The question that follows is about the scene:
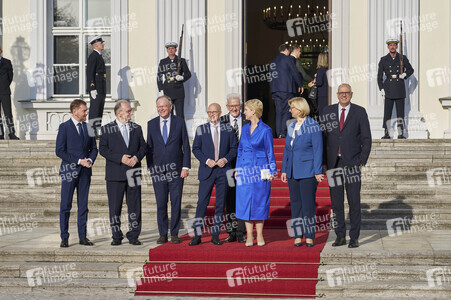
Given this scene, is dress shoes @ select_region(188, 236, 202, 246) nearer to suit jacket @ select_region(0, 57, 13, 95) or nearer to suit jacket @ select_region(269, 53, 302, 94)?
suit jacket @ select_region(269, 53, 302, 94)

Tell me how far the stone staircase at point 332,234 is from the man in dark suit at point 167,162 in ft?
1.32

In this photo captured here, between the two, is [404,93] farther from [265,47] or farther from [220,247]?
[265,47]

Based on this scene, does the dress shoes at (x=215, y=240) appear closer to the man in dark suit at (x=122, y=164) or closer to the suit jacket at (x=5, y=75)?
the man in dark suit at (x=122, y=164)

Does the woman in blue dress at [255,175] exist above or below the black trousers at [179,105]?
below

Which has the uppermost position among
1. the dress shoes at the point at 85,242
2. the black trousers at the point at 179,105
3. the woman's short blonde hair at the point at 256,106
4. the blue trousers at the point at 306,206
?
the black trousers at the point at 179,105

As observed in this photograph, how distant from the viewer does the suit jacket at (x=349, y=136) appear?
8.90 m

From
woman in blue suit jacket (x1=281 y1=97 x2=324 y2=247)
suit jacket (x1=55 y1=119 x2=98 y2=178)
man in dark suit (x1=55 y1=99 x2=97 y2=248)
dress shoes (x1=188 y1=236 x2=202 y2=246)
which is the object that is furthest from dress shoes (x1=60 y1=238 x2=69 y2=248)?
woman in blue suit jacket (x1=281 y1=97 x2=324 y2=247)

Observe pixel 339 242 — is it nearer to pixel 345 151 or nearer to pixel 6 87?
pixel 345 151

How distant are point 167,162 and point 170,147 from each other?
7.5 inches

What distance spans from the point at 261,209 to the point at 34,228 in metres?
3.84

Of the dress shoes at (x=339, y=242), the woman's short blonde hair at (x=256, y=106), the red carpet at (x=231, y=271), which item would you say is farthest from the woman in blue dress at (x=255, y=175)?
the dress shoes at (x=339, y=242)

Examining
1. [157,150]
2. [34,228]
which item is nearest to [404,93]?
[157,150]

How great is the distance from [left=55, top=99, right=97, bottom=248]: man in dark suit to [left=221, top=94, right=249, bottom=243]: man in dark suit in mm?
1725

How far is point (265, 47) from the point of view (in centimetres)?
2416
